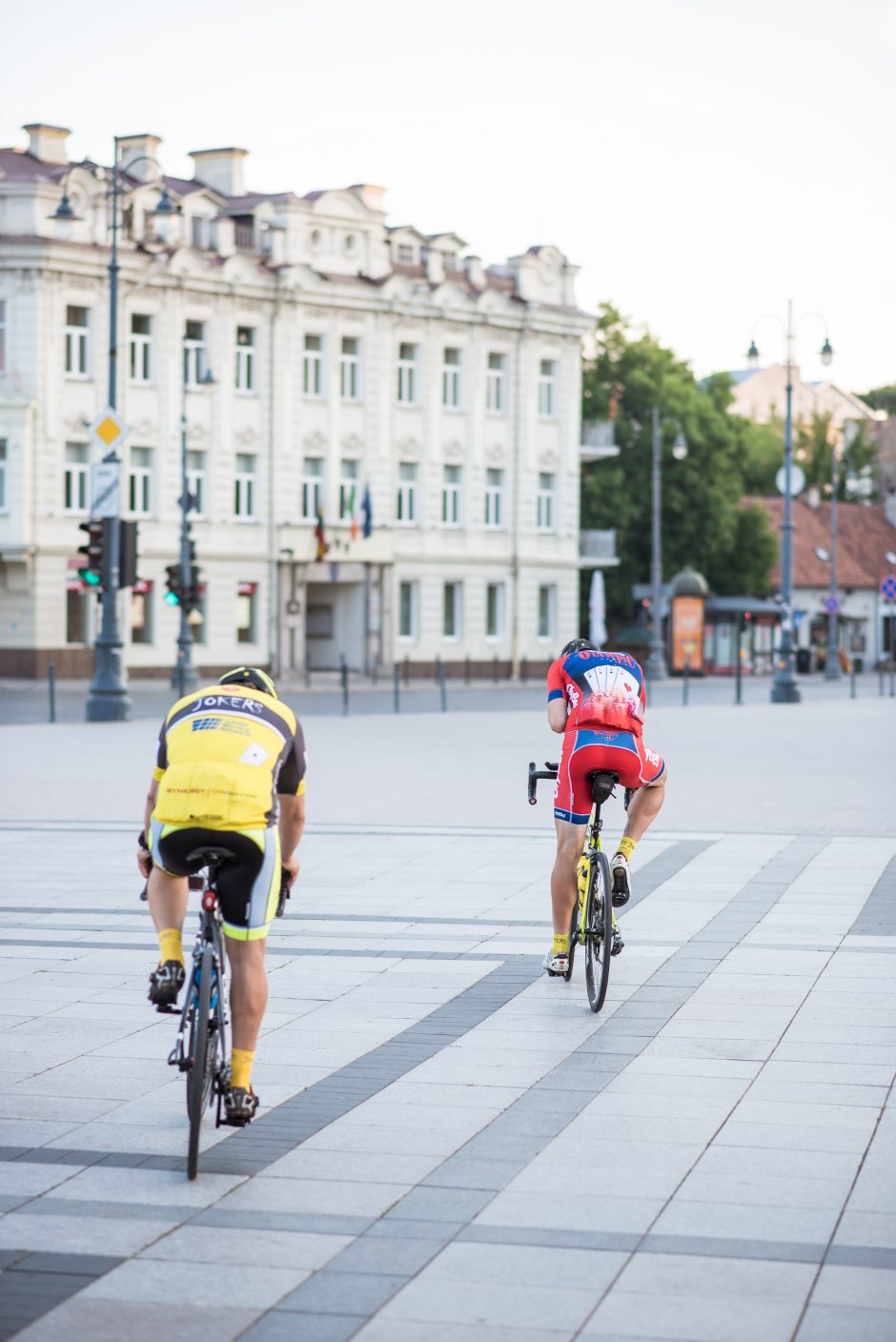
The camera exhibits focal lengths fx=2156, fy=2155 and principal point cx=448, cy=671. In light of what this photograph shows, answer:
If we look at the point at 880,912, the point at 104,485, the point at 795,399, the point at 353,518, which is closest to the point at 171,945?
the point at 880,912

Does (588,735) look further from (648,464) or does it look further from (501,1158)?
(648,464)

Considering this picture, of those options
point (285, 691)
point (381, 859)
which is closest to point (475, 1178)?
point (381, 859)

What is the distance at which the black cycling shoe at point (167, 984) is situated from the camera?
264 inches

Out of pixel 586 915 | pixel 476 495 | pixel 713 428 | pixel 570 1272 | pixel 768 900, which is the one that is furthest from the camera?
pixel 713 428

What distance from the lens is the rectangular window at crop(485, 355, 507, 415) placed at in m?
66.1

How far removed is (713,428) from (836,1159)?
7169 centimetres

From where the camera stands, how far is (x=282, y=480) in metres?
59.8

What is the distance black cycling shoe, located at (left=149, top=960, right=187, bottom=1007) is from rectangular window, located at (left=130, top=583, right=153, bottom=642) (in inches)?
1959

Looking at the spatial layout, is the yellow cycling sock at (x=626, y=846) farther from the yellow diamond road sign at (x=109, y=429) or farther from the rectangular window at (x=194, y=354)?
the rectangular window at (x=194, y=354)

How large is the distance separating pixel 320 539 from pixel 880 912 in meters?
48.1

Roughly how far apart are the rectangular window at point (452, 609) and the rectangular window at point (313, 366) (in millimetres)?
7812

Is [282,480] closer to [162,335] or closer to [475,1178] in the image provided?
[162,335]

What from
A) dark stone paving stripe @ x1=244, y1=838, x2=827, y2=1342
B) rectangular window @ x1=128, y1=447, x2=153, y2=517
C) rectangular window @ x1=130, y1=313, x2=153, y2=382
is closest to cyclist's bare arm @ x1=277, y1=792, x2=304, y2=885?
dark stone paving stripe @ x1=244, y1=838, x2=827, y2=1342

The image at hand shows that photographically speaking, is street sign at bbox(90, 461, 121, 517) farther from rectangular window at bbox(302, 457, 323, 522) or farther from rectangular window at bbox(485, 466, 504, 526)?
rectangular window at bbox(485, 466, 504, 526)
